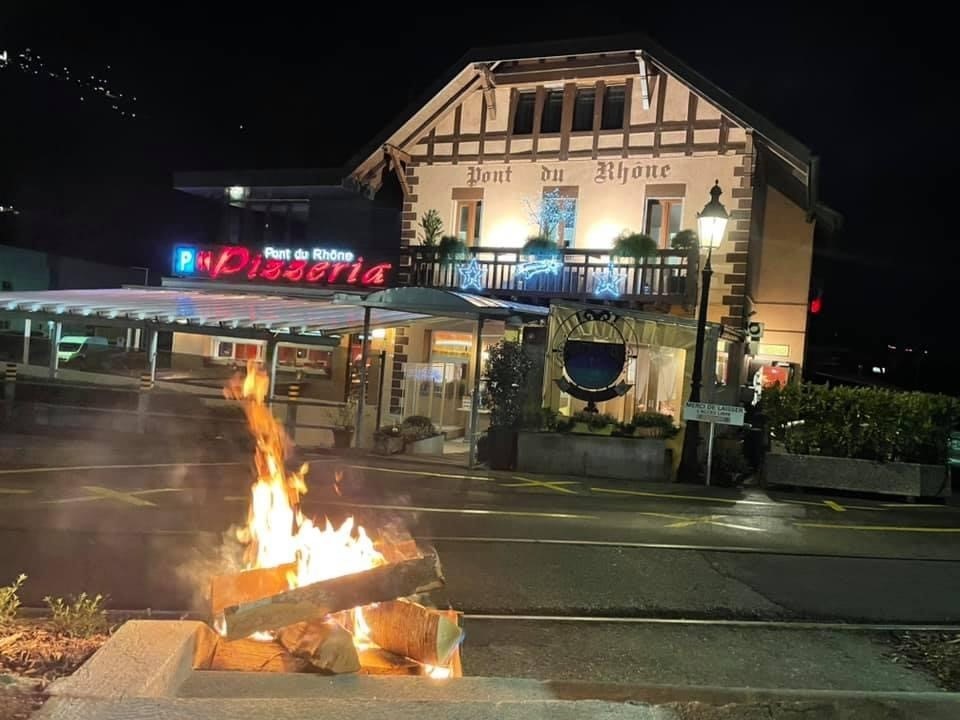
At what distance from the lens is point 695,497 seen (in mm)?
11984

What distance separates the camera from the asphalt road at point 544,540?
644cm

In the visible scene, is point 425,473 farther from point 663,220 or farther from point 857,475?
point 663,220

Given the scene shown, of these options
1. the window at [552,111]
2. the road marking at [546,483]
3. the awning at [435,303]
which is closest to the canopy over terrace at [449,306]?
the awning at [435,303]

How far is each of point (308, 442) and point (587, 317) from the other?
20.4 ft

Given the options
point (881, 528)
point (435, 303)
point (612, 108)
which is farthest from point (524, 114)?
point (881, 528)

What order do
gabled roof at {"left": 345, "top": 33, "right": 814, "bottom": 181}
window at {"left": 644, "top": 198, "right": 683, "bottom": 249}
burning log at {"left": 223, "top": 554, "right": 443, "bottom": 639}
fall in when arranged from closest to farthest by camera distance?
burning log at {"left": 223, "top": 554, "right": 443, "bottom": 639} < gabled roof at {"left": 345, "top": 33, "right": 814, "bottom": 181} < window at {"left": 644, "top": 198, "right": 683, "bottom": 249}

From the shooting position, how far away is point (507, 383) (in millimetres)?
13922

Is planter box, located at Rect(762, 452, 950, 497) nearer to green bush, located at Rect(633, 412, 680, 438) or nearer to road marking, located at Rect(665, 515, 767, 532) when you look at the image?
green bush, located at Rect(633, 412, 680, 438)

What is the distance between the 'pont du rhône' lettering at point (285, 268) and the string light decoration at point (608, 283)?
5.42m

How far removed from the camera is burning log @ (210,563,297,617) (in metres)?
4.18

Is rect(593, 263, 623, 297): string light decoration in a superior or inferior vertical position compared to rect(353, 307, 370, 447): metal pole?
superior

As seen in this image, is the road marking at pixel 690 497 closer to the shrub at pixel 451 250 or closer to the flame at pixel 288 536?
Result: the flame at pixel 288 536

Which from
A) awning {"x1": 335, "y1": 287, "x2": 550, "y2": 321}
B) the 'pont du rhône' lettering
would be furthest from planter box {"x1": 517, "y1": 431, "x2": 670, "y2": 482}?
the 'pont du rhône' lettering

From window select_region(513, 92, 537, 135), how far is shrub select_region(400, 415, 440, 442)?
8.61 meters
